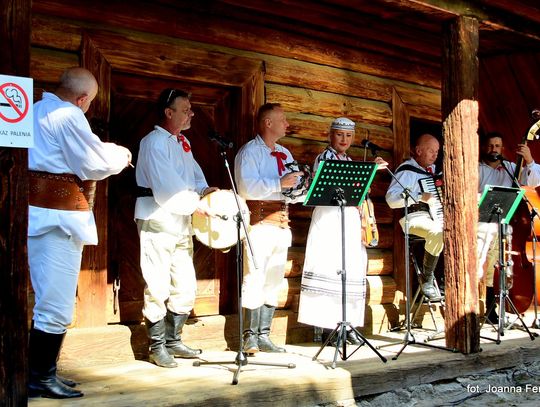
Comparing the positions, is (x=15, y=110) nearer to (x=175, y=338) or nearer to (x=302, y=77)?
(x=175, y=338)

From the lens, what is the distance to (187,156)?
582 cm

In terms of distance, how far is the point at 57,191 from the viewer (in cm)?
453

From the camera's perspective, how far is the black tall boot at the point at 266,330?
6254 mm

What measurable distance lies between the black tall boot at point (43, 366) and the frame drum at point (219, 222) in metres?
1.59

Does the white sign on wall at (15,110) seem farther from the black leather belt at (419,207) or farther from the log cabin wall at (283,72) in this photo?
the black leather belt at (419,207)

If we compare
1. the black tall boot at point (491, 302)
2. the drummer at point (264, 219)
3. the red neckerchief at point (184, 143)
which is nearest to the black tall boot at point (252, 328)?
the drummer at point (264, 219)

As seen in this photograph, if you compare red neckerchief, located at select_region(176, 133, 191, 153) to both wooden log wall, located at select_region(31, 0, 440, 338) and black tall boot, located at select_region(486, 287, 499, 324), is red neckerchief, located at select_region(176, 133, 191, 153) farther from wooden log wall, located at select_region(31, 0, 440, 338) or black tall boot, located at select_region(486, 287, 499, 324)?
black tall boot, located at select_region(486, 287, 499, 324)

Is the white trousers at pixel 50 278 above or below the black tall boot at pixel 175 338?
above

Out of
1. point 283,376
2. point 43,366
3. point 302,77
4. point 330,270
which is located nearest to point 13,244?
point 43,366

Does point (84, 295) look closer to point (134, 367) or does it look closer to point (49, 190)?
point (134, 367)

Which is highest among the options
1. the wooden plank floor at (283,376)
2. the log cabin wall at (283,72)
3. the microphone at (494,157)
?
the log cabin wall at (283,72)

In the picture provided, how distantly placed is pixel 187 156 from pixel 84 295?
135 cm

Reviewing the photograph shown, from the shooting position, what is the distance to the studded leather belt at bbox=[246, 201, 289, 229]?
621cm

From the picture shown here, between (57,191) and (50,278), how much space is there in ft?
1.75
